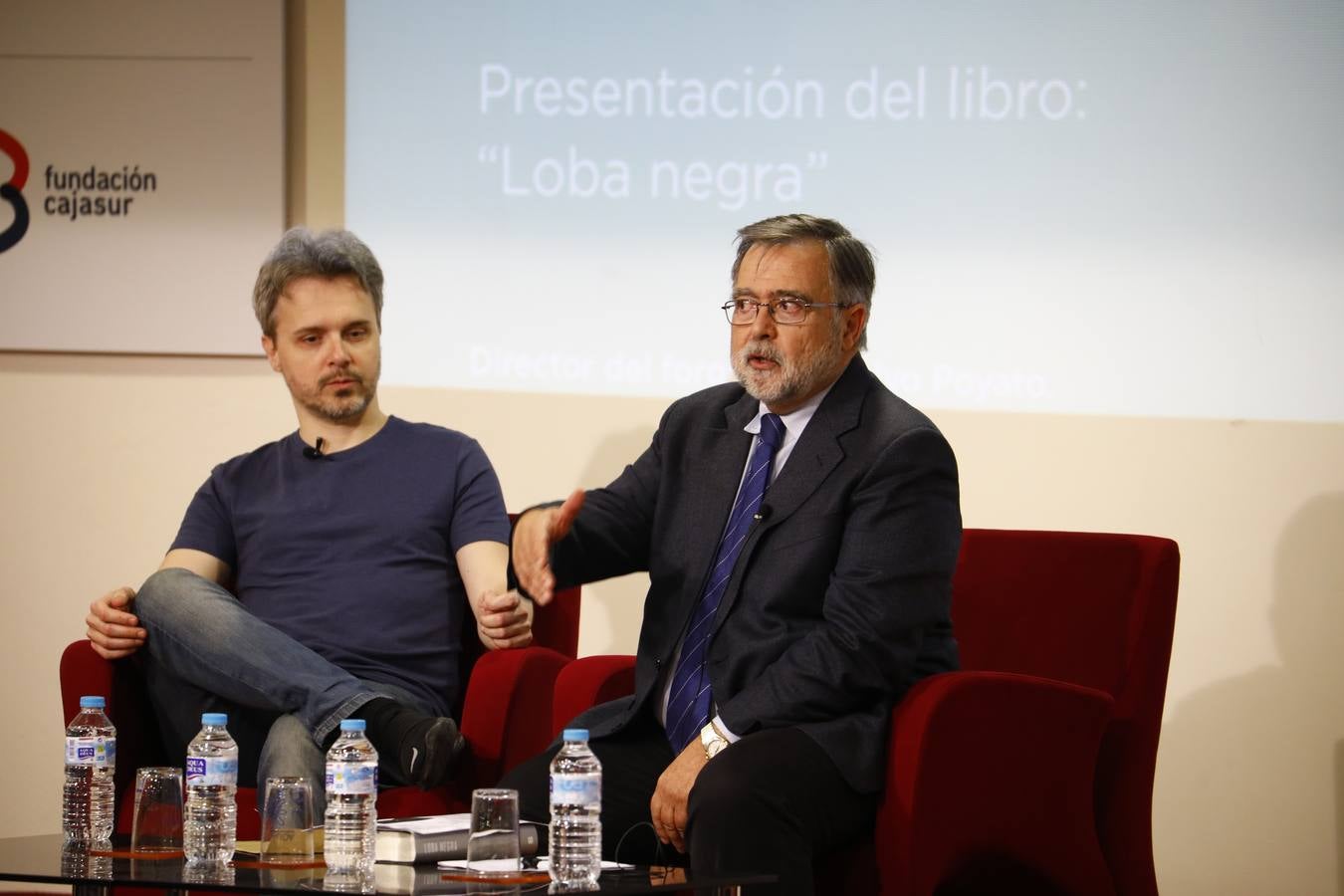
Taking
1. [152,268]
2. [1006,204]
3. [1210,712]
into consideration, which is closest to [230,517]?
[152,268]

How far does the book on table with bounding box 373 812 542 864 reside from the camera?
2312 mm

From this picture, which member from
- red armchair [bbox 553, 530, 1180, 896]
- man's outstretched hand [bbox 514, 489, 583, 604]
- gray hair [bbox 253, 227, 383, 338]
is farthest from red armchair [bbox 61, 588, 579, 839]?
gray hair [bbox 253, 227, 383, 338]

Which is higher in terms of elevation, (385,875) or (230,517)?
(230,517)

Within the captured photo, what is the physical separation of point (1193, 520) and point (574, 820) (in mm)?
2351

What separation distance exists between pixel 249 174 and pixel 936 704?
271 cm

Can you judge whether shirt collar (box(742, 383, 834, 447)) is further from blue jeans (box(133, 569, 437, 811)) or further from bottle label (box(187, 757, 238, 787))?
bottle label (box(187, 757, 238, 787))

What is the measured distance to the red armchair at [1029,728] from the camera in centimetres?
259

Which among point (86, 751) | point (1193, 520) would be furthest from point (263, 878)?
point (1193, 520)

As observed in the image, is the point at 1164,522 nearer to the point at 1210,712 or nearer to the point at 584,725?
the point at 1210,712

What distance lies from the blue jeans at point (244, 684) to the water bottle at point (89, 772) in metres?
0.26

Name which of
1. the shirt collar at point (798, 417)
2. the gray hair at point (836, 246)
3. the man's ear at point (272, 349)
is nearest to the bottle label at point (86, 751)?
the man's ear at point (272, 349)

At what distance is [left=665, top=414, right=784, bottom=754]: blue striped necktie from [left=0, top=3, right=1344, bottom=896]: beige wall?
52.2 inches

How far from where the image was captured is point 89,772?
9.30ft

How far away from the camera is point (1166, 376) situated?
13.3 ft
